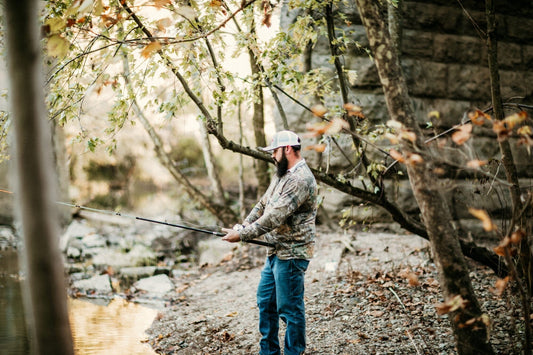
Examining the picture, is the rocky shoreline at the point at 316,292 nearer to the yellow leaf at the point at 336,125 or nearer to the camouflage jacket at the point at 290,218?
the camouflage jacket at the point at 290,218

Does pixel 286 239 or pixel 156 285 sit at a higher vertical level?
pixel 286 239

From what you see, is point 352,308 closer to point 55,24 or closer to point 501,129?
point 501,129

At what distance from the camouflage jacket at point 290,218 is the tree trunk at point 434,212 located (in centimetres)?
114

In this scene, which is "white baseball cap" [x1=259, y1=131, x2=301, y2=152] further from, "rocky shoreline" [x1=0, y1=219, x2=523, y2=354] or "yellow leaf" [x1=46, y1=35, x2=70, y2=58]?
"yellow leaf" [x1=46, y1=35, x2=70, y2=58]

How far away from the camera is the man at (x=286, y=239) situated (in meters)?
3.85

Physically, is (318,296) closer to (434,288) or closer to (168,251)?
(434,288)

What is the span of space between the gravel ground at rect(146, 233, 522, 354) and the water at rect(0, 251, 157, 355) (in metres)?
0.25

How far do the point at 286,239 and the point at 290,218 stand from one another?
0.61ft

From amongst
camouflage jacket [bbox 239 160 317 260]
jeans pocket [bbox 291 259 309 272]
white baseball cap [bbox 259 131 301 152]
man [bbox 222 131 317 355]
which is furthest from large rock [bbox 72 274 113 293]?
white baseball cap [bbox 259 131 301 152]

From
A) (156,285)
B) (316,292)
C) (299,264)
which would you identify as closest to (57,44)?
(299,264)

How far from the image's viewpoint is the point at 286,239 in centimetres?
395

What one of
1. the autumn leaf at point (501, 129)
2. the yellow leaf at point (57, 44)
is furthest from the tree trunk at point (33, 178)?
the autumn leaf at point (501, 129)

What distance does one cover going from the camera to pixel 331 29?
15.6 ft

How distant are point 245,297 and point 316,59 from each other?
3.98 meters
